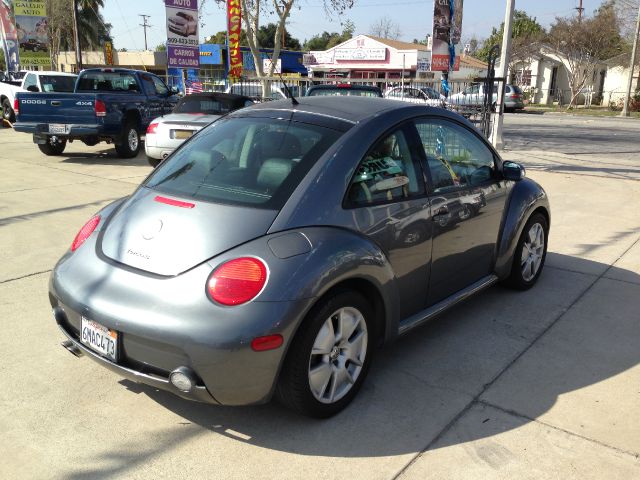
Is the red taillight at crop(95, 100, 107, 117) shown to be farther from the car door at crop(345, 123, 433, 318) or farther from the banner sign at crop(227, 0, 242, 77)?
the car door at crop(345, 123, 433, 318)

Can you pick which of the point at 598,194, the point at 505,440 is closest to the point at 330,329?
the point at 505,440

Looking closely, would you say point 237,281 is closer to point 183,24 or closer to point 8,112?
point 183,24

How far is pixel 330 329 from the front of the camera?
301 centimetres

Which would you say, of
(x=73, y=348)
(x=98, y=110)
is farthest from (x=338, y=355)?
(x=98, y=110)

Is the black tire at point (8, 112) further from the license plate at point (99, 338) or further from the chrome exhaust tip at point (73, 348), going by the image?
the license plate at point (99, 338)

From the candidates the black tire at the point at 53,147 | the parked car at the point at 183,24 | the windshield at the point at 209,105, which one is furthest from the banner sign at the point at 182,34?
the windshield at the point at 209,105

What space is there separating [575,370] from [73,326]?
9.79 feet

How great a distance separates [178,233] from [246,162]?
2.41ft

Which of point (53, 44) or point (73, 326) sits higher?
point (53, 44)

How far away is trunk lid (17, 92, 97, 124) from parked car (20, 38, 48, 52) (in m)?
15.3

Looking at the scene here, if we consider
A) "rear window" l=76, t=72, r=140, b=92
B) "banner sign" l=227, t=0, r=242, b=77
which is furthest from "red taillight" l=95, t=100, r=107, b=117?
"banner sign" l=227, t=0, r=242, b=77

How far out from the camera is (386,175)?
352 cm

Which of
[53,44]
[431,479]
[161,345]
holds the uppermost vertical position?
[53,44]

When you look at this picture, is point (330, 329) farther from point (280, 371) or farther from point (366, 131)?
point (366, 131)
